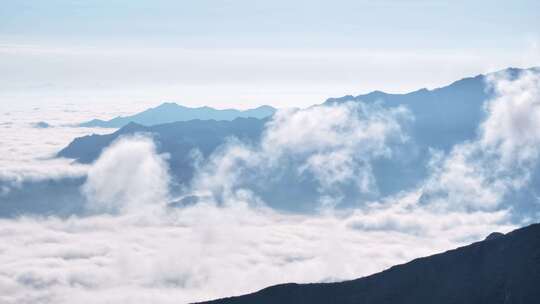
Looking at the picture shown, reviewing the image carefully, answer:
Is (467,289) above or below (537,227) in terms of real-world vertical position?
below

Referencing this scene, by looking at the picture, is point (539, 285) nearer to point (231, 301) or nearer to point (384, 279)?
point (384, 279)

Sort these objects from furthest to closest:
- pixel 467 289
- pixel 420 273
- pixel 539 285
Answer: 1. pixel 420 273
2. pixel 467 289
3. pixel 539 285

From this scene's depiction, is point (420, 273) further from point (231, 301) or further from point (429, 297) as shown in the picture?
point (231, 301)

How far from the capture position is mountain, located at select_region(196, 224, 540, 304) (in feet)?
452

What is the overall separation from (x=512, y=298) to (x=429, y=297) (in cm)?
1974

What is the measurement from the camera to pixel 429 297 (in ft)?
475

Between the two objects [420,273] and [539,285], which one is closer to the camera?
[539,285]

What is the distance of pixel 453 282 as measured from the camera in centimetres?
14725

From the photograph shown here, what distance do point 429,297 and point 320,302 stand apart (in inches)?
1104

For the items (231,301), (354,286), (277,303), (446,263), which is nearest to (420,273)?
(446,263)

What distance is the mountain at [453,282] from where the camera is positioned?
452ft

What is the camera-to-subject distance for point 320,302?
15300 cm

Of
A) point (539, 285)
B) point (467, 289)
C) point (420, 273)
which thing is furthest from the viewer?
point (420, 273)

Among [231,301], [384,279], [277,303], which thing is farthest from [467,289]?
[231,301]
